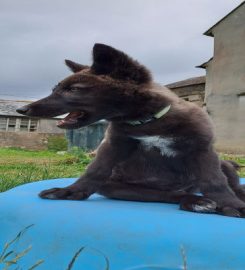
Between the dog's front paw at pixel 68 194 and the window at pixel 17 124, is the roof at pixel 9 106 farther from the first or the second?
the dog's front paw at pixel 68 194

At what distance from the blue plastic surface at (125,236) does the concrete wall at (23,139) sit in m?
23.6

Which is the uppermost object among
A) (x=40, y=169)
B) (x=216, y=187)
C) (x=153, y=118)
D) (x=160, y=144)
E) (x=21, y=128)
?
(x=21, y=128)

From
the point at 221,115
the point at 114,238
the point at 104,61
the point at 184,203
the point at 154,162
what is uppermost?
the point at 221,115

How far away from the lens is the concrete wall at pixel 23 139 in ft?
84.0

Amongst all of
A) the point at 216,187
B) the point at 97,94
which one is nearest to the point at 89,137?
the point at 97,94

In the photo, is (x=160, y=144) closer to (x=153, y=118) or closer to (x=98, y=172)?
(x=153, y=118)

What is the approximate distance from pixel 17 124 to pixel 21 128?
2.08 ft

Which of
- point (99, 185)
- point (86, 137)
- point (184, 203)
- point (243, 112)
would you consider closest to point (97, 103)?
point (99, 185)

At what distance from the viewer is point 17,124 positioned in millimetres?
38719

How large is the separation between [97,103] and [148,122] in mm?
286

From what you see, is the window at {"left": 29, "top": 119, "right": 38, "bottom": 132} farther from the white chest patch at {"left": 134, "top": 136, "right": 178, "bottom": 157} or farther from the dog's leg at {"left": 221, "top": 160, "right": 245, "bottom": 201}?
the white chest patch at {"left": 134, "top": 136, "right": 178, "bottom": 157}

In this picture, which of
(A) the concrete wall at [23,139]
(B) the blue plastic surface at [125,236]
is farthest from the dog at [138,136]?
(A) the concrete wall at [23,139]

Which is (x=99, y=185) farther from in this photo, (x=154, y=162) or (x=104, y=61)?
(x=104, y=61)

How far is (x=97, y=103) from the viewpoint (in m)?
2.22
